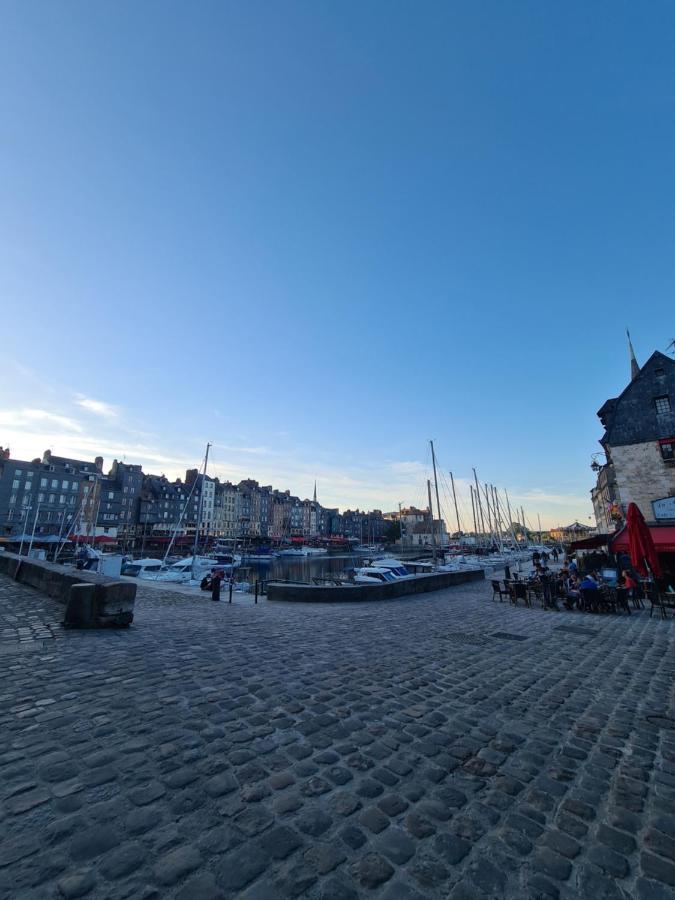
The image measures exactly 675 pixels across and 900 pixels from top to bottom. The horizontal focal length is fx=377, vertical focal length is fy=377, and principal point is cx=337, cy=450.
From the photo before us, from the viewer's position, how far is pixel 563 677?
616 cm

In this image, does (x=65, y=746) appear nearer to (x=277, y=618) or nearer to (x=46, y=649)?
(x=46, y=649)

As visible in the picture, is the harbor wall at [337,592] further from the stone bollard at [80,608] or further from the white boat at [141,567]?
the white boat at [141,567]

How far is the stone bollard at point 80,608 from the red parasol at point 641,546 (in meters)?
14.3

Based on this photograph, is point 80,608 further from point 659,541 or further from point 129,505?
point 129,505

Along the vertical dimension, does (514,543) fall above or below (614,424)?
below

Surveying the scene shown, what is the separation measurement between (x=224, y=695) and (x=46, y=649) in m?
4.01

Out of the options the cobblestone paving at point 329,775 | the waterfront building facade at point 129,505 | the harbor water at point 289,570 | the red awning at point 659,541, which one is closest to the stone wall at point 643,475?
the red awning at point 659,541

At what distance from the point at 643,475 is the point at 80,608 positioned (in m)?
26.6

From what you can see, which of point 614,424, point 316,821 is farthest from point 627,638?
point 614,424

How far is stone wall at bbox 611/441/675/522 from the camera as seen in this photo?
67.9 ft

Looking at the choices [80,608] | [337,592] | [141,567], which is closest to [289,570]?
[141,567]

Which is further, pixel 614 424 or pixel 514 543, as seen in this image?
pixel 514 543

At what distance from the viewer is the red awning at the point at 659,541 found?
15.9m

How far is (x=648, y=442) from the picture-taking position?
71.2ft
